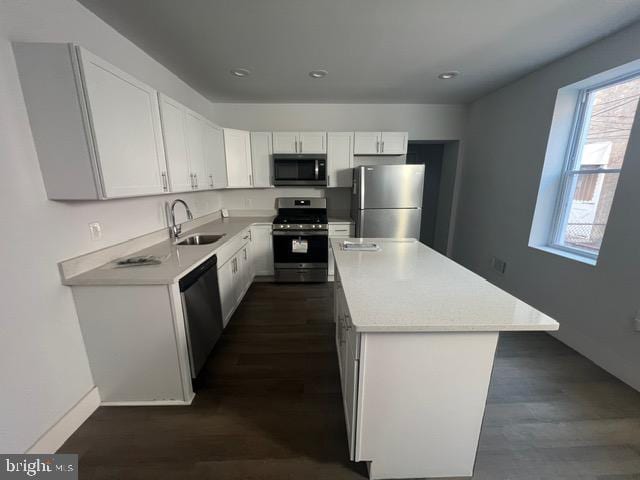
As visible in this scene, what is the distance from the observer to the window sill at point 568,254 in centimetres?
211

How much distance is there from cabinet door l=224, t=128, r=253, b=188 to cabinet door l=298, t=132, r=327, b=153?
2.51 ft

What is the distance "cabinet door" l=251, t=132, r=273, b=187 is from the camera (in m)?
3.48

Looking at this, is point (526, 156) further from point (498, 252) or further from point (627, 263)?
point (627, 263)

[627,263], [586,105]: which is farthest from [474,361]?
[586,105]

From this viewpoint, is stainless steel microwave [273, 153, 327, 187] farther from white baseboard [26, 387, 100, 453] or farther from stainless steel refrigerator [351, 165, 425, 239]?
white baseboard [26, 387, 100, 453]

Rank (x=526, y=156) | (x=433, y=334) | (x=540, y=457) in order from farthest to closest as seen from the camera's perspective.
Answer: (x=526, y=156) → (x=540, y=457) → (x=433, y=334)

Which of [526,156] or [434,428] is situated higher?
[526,156]

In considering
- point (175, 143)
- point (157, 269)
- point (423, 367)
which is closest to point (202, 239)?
point (175, 143)

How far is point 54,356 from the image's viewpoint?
1.35m

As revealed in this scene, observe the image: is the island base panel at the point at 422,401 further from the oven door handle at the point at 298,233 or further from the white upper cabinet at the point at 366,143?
the white upper cabinet at the point at 366,143

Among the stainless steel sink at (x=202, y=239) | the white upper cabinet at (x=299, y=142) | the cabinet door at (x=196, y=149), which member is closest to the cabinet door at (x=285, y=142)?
the white upper cabinet at (x=299, y=142)

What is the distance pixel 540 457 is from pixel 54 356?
2.74 metres

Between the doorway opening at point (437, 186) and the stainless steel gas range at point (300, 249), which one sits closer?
the stainless steel gas range at point (300, 249)

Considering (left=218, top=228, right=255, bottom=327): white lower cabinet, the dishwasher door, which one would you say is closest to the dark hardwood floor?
the dishwasher door
